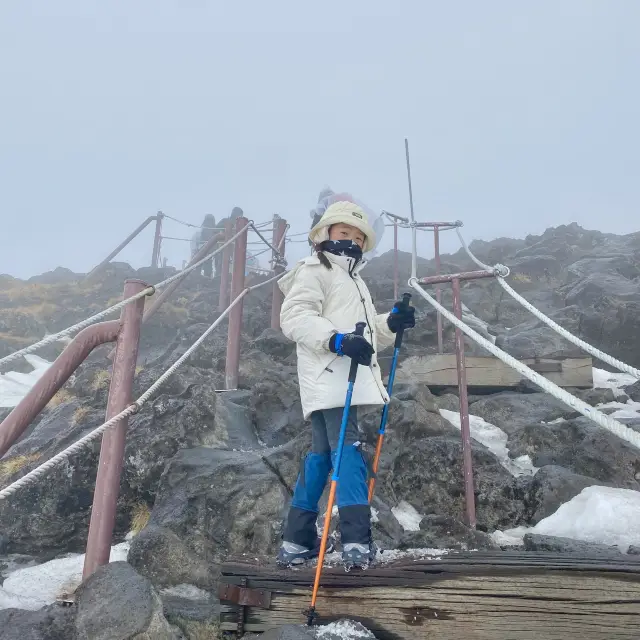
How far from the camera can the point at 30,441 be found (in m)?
6.80

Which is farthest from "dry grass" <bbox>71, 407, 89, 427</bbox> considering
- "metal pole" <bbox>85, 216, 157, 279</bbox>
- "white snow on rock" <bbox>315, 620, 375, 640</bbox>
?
"metal pole" <bbox>85, 216, 157, 279</bbox>

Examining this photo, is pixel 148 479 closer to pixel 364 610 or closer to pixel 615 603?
pixel 364 610

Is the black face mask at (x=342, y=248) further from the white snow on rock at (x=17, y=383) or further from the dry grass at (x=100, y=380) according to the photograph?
the white snow on rock at (x=17, y=383)

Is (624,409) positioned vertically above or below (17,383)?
below

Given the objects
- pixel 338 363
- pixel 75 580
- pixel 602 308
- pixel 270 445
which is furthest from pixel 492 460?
pixel 602 308

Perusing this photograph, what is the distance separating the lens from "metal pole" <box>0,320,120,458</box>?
2.67m

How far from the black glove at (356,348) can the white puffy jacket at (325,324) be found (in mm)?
133

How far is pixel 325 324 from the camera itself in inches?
121

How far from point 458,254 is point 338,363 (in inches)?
1195

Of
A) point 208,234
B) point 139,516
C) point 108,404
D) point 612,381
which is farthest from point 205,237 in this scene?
point 108,404

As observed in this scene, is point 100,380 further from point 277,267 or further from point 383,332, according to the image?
point 383,332

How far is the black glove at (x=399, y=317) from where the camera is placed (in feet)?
11.7

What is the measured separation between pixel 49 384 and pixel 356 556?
2077mm

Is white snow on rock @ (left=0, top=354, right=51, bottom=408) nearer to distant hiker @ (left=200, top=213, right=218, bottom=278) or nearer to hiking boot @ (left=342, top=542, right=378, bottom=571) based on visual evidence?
hiking boot @ (left=342, top=542, right=378, bottom=571)
